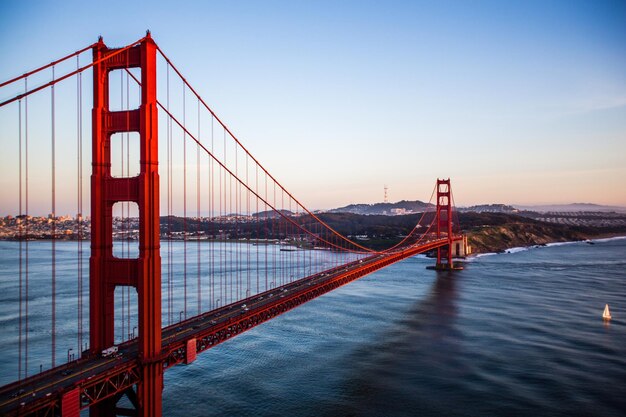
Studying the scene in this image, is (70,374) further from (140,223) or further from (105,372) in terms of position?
(140,223)

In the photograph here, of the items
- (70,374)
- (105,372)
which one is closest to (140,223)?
(105,372)

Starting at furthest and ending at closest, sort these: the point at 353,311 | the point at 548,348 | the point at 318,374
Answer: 1. the point at 353,311
2. the point at 548,348
3. the point at 318,374

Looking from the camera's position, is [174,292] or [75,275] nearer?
[174,292]

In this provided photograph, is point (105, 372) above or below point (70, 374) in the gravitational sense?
above

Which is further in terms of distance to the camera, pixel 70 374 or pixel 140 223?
pixel 140 223

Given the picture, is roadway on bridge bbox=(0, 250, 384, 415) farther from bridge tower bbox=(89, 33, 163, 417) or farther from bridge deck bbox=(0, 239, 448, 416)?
bridge tower bbox=(89, 33, 163, 417)

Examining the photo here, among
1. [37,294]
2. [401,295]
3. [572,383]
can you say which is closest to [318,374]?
[572,383]

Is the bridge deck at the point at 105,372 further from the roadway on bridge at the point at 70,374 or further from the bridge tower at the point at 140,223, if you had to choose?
the bridge tower at the point at 140,223

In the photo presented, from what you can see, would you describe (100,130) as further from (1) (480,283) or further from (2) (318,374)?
(1) (480,283)

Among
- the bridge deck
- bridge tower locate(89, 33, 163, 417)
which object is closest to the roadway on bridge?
the bridge deck
